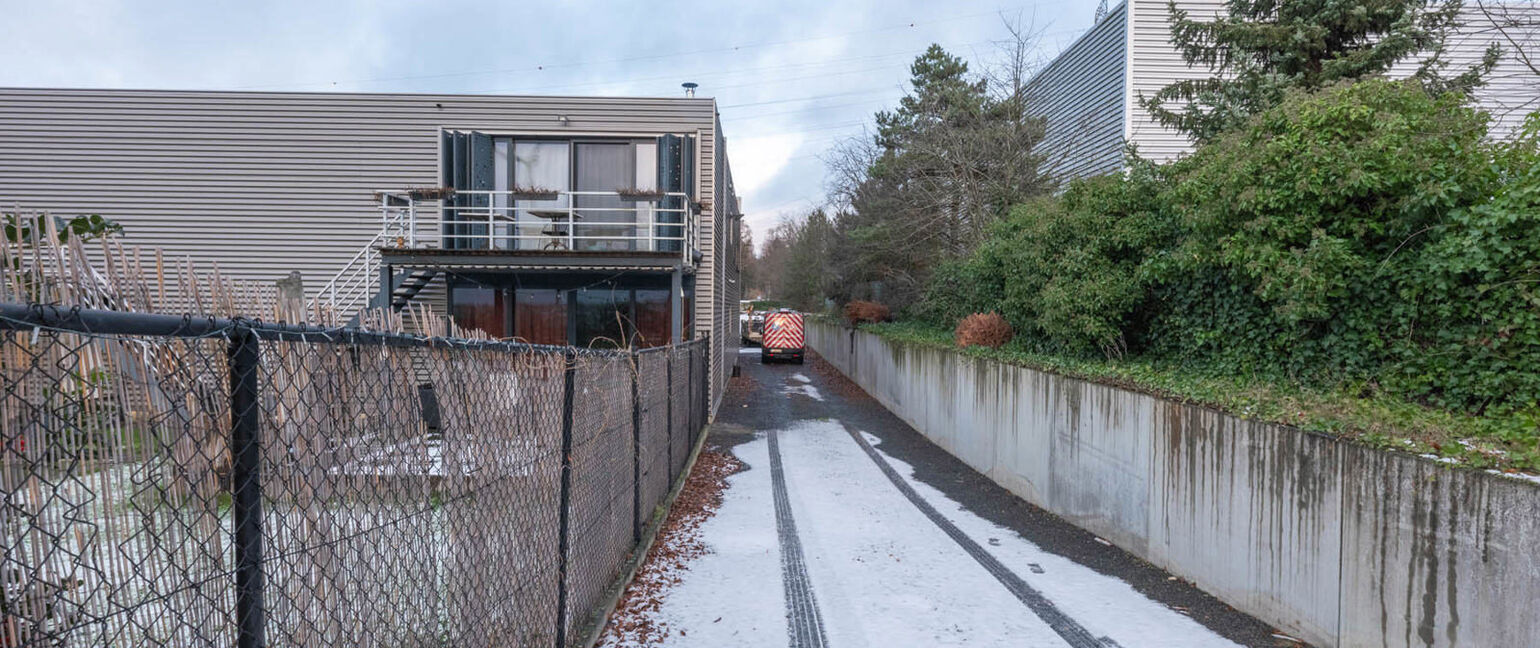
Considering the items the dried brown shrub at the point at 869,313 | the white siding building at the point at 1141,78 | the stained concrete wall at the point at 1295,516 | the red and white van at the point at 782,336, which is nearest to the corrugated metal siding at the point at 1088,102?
the white siding building at the point at 1141,78

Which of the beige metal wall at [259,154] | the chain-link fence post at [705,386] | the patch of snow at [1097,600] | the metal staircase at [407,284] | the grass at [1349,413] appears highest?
the beige metal wall at [259,154]

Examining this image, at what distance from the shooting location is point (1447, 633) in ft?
13.9

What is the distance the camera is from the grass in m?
4.43

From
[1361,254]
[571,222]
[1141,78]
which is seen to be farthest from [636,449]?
[1141,78]

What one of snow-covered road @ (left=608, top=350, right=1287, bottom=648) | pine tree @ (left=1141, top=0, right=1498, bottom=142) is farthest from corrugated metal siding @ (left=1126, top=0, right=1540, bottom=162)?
snow-covered road @ (left=608, top=350, right=1287, bottom=648)

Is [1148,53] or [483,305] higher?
[1148,53]

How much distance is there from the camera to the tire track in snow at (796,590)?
5.27 m

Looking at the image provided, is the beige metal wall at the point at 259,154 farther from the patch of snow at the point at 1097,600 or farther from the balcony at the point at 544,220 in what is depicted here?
the patch of snow at the point at 1097,600

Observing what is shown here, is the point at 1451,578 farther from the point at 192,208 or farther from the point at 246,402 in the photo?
the point at 192,208

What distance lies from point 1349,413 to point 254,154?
1791cm

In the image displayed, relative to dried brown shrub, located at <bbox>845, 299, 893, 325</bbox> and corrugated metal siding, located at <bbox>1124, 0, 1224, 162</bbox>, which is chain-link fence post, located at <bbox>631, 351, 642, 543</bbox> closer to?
corrugated metal siding, located at <bbox>1124, 0, 1224, 162</bbox>

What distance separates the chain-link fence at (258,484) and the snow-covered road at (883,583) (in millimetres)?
2354

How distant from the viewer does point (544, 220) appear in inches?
587

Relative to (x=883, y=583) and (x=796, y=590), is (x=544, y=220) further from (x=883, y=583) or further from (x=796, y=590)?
(x=883, y=583)
